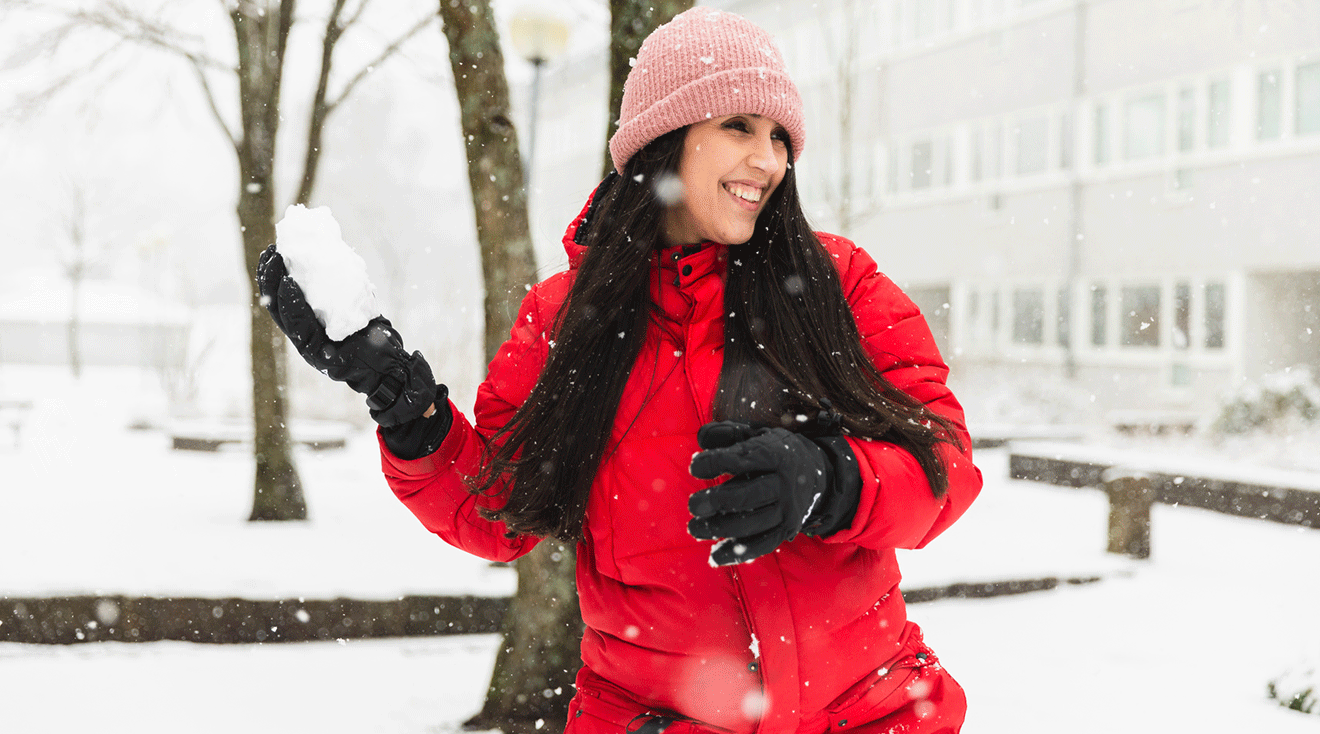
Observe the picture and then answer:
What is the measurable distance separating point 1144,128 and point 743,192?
17.1 metres

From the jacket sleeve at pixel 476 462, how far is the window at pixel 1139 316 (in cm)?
1669

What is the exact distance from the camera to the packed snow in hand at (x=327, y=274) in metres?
1.54

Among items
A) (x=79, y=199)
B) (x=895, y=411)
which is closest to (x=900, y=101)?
(x=895, y=411)

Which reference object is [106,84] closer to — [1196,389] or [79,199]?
[1196,389]

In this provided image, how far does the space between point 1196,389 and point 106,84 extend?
1477 cm

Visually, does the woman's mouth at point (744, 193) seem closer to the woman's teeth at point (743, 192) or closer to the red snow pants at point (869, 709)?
the woman's teeth at point (743, 192)

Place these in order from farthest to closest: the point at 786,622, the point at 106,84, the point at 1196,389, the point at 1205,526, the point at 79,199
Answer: the point at 79,199 < the point at 1196,389 < the point at 106,84 < the point at 1205,526 < the point at 786,622

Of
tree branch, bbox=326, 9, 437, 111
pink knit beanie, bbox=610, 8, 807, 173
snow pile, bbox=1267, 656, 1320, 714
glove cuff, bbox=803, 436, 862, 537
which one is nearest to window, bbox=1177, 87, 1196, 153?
tree branch, bbox=326, 9, 437, 111

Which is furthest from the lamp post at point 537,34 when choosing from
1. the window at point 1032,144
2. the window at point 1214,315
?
the window at point 1032,144

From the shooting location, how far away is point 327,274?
1.54m

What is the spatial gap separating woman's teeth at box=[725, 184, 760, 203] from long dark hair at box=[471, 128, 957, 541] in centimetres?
7

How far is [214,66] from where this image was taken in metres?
8.41

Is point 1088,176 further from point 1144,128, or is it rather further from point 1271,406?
point 1271,406

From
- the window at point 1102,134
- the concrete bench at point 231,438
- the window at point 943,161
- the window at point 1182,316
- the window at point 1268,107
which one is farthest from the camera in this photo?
the window at point 943,161
